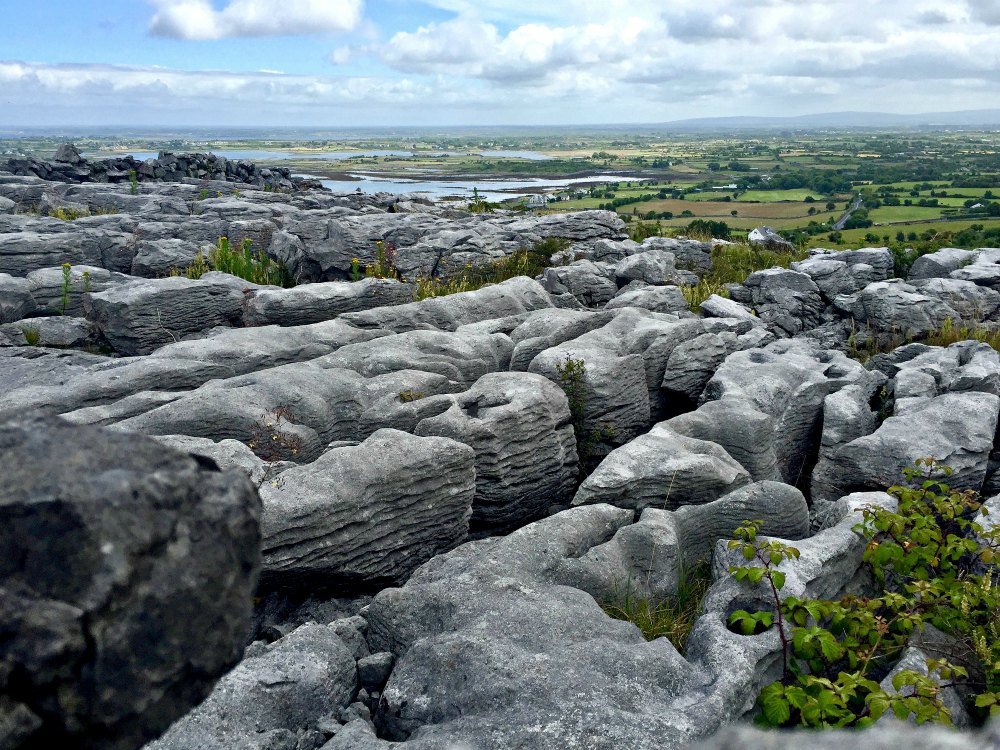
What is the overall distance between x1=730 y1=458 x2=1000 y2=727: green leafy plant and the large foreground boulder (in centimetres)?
440

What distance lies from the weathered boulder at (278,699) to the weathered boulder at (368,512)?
→ 1.60 meters

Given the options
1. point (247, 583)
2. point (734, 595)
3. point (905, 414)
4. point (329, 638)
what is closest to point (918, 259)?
point (905, 414)

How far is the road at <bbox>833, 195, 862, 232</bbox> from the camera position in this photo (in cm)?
5353

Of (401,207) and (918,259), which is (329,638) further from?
(401,207)

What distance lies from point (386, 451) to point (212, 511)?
256 inches

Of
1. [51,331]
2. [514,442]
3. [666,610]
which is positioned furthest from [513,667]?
[51,331]

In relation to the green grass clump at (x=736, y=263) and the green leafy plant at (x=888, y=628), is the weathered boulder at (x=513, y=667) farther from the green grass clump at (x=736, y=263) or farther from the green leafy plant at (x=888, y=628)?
the green grass clump at (x=736, y=263)

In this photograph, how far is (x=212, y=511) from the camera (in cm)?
290

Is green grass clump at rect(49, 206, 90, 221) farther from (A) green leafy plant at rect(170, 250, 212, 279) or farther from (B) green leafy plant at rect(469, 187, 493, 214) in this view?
(B) green leafy plant at rect(469, 187, 493, 214)

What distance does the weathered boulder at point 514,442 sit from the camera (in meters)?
10.8

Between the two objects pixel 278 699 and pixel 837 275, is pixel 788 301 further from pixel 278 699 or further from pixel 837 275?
pixel 278 699

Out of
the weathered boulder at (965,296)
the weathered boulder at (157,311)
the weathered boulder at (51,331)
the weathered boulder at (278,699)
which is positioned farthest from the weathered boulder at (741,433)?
the weathered boulder at (51,331)

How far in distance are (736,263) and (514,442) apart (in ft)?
71.2

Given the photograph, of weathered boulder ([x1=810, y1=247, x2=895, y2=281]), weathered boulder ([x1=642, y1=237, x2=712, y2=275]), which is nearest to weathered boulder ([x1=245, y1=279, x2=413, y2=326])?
weathered boulder ([x1=642, y1=237, x2=712, y2=275])
